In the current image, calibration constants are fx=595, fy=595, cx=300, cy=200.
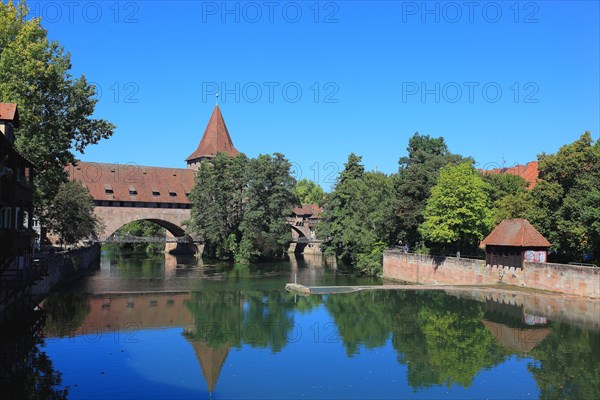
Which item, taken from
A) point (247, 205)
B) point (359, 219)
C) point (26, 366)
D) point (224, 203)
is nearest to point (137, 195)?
point (224, 203)

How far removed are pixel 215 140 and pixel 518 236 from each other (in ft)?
198

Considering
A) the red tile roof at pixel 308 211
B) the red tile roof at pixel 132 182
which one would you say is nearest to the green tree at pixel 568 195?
the red tile roof at pixel 132 182

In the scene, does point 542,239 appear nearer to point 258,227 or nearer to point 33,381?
point 33,381

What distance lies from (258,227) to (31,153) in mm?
37342

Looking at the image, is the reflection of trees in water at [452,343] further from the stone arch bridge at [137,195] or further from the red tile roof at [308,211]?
the red tile roof at [308,211]

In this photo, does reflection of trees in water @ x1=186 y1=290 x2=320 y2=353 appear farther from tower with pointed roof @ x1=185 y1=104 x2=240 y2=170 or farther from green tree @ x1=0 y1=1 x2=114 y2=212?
tower with pointed roof @ x1=185 y1=104 x2=240 y2=170

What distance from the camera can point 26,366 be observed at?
63.1 feet

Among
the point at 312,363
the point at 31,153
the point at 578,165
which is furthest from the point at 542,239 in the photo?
the point at 31,153

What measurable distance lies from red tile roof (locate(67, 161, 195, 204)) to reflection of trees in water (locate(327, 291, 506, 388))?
156 feet

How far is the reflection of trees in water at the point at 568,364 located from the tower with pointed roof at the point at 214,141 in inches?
2709

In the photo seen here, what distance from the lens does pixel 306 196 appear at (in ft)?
454

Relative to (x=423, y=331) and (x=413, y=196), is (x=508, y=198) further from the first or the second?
(x=423, y=331)

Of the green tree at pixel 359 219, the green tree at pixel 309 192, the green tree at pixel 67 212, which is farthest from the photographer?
the green tree at pixel 309 192

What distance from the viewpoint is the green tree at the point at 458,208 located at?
4231cm
